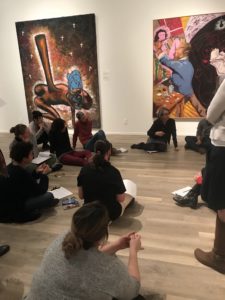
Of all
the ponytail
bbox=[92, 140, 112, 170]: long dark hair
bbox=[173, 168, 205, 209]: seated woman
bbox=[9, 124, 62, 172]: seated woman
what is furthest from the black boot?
the ponytail

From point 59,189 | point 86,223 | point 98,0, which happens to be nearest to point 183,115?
point 98,0

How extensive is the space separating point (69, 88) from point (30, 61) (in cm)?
95

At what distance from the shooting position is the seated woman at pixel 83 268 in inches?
43.7

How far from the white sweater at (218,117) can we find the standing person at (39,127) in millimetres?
3218

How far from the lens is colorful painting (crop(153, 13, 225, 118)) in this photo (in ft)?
15.2

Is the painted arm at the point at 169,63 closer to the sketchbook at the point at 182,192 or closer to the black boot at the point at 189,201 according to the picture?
the sketchbook at the point at 182,192

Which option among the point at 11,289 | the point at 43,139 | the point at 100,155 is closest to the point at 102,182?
the point at 100,155

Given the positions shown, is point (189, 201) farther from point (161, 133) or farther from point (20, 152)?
point (161, 133)

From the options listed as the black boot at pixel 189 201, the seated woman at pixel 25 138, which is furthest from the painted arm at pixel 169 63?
the black boot at pixel 189 201

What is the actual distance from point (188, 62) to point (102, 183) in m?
3.33

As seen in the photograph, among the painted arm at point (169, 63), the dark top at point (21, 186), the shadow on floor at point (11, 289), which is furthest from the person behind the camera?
the painted arm at point (169, 63)

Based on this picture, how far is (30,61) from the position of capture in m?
5.62

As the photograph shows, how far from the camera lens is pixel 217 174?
65.2 inches

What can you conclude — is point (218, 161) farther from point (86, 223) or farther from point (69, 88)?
point (69, 88)
